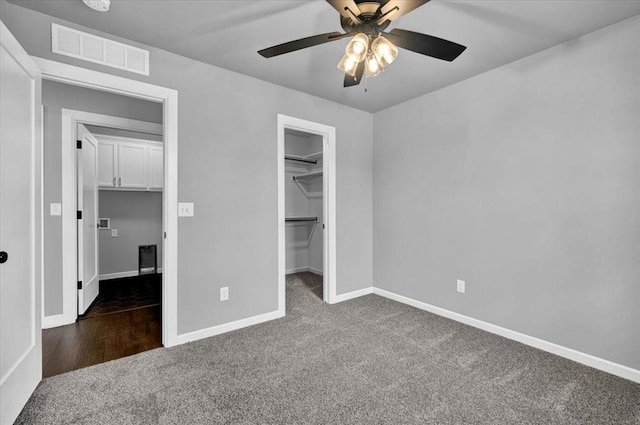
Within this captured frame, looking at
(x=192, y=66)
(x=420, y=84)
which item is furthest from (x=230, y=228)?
(x=420, y=84)

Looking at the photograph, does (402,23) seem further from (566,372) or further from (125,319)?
(125,319)

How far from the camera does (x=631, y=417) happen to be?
1.66 metres

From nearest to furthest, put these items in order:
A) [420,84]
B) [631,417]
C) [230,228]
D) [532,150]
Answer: [631,417], [532,150], [230,228], [420,84]

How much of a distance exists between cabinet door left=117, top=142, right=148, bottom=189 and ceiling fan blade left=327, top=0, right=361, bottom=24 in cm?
443

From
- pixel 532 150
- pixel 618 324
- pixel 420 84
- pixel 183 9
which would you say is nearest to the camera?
pixel 183 9

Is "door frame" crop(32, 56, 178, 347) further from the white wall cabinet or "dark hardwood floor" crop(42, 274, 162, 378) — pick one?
the white wall cabinet

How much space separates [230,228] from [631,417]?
3044 mm

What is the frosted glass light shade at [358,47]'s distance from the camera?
1.48 meters

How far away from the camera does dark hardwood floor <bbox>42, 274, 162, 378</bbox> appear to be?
2.26m

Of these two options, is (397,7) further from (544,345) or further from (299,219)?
(299,219)

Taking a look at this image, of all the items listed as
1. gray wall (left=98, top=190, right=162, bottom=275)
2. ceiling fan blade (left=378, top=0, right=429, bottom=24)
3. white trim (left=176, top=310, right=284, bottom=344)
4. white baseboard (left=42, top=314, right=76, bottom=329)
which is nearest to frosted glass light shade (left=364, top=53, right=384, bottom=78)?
ceiling fan blade (left=378, top=0, right=429, bottom=24)

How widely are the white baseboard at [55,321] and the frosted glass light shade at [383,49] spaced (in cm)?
370

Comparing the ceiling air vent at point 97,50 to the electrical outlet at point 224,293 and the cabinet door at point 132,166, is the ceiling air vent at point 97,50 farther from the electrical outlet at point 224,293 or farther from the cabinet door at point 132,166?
the cabinet door at point 132,166

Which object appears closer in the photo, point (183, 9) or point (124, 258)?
point (183, 9)
